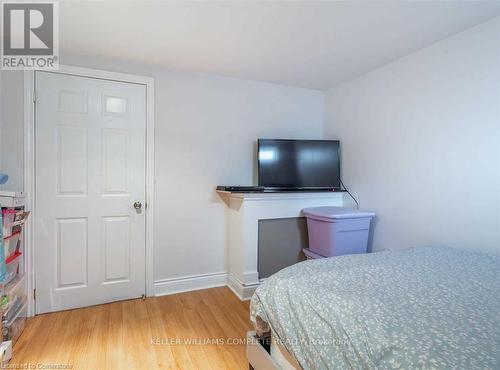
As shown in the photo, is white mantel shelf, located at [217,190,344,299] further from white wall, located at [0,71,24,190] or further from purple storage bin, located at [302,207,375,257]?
white wall, located at [0,71,24,190]

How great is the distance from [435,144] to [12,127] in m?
3.28

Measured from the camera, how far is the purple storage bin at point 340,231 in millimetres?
2318

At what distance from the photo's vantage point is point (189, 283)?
2.66 m

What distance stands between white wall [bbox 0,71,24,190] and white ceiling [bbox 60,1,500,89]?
0.46 metres

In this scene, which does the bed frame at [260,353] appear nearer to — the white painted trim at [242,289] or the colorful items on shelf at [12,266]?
the white painted trim at [242,289]

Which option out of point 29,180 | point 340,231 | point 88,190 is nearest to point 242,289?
point 340,231

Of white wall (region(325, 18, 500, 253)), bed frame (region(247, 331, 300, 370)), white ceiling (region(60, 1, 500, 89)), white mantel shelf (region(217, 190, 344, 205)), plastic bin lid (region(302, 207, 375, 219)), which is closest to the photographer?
bed frame (region(247, 331, 300, 370))

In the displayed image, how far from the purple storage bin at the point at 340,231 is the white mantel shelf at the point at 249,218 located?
24 cm

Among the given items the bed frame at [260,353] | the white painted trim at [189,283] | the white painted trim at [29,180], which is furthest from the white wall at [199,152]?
the bed frame at [260,353]

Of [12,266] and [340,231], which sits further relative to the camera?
[340,231]

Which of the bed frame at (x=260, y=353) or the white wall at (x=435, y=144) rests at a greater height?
the white wall at (x=435, y=144)

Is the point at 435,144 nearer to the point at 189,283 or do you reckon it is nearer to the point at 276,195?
the point at 276,195

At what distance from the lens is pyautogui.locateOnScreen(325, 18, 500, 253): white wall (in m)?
1.72

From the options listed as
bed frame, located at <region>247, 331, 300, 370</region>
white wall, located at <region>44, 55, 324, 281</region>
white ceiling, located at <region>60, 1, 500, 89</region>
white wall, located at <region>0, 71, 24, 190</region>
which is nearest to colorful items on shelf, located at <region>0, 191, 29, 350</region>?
white wall, located at <region>0, 71, 24, 190</region>
